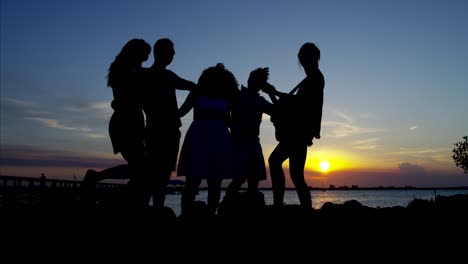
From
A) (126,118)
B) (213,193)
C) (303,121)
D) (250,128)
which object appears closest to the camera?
(126,118)

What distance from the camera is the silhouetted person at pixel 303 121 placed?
5.61 meters

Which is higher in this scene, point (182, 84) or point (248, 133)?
point (182, 84)

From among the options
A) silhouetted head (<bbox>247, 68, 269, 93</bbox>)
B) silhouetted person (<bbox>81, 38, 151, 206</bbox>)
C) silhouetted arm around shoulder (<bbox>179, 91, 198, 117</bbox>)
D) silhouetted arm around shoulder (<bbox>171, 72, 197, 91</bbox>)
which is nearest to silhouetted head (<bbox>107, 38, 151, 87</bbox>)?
silhouetted person (<bbox>81, 38, 151, 206</bbox>)

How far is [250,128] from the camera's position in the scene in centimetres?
682

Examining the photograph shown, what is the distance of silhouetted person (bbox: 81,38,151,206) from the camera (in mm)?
4496

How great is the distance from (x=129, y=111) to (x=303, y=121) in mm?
2530

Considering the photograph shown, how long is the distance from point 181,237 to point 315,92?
2.96 m

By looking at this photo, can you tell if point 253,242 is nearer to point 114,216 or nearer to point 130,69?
point 114,216

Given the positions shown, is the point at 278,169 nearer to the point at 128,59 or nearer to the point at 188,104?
the point at 188,104

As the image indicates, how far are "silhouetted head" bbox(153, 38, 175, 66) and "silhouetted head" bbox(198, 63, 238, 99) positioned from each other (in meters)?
0.60

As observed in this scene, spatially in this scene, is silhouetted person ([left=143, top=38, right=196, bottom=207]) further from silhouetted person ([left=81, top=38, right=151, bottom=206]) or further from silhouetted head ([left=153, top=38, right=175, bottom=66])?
silhouetted person ([left=81, top=38, right=151, bottom=206])

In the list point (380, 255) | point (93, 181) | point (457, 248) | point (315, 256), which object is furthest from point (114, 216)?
point (457, 248)

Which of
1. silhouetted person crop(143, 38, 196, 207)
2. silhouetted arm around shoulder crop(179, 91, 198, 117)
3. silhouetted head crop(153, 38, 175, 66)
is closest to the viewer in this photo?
silhouetted person crop(143, 38, 196, 207)

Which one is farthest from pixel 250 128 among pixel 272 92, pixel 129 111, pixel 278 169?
pixel 129 111
